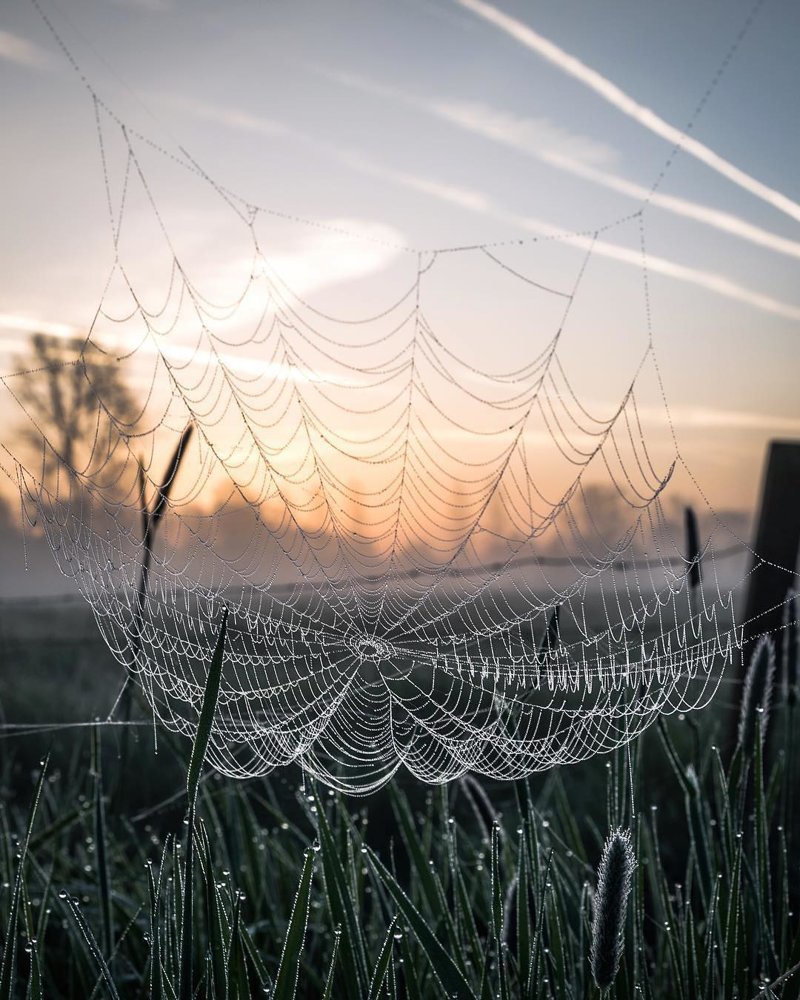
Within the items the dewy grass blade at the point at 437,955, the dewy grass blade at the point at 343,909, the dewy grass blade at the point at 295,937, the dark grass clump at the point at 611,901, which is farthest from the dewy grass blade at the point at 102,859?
the dark grass clump at the point at 611,901

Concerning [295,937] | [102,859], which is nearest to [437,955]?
[295,937]

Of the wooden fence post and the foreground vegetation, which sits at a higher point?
the wooden fence post

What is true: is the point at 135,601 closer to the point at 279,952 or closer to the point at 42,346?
the point at 279,952

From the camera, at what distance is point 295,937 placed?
1938 millimetres

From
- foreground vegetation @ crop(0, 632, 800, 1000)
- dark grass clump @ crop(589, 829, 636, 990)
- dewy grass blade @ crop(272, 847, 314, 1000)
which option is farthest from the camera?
foreground vegetation @ crop(0, 632, 800, 1000)

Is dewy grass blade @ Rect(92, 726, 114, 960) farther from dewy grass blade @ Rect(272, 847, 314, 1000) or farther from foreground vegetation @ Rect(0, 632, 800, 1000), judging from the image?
dewy grass blade @ Rect(272, 847, 314, 1000)

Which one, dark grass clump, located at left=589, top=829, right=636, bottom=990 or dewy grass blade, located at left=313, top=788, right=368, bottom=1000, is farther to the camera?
dewy grass blade, located at left=313, top=788, right=368, bottom=1000

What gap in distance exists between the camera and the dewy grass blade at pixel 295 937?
1901 mm

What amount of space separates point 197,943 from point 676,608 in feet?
6.00

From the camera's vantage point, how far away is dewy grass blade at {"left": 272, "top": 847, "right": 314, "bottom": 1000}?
6.24ft

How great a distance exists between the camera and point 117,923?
3348mm

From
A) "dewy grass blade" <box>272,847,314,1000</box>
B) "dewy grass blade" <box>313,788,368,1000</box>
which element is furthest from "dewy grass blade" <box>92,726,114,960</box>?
"dewy grass blade" <box>272,847,314,1000</box>

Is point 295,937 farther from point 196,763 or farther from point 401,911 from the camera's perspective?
point 196,763

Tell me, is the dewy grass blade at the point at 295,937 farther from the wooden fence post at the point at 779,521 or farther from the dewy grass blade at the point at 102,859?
the wooden fence post at the point at 779,521
